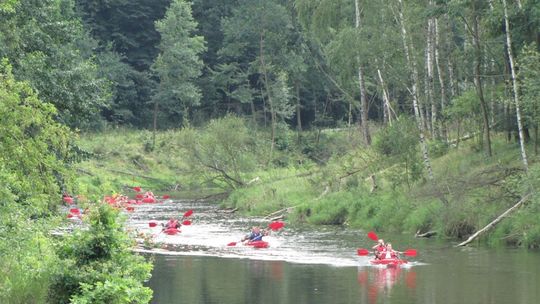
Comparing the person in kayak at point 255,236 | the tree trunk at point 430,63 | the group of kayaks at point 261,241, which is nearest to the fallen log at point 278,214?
the group of kayaks at point 261,241

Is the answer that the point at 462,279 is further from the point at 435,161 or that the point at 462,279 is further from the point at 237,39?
the point at 237,39

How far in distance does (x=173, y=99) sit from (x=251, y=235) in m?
44.5

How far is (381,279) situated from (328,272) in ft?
5.32

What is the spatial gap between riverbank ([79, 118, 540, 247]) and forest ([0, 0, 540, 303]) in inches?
3.4

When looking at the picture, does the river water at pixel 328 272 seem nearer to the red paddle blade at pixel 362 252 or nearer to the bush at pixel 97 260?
the red paddle blade at pixel 362 252

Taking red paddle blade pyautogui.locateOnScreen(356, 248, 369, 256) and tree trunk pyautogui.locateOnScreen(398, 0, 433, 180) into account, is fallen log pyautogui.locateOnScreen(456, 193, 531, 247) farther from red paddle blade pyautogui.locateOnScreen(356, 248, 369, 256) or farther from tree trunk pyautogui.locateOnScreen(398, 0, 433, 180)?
tree trunk pyautogui.locateOnScreen(398, 0, 433, 180)

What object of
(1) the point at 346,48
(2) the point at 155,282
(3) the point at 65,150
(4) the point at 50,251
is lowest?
(2) the point at 155,282

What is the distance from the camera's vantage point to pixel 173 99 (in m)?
76.4

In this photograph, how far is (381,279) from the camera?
25.6 meters

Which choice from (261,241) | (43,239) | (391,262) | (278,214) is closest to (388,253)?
(391,262)

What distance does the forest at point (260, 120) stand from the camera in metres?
18.8

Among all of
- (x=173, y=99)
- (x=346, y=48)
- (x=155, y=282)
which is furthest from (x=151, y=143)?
(x=155, y=282)

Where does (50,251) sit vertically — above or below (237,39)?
below

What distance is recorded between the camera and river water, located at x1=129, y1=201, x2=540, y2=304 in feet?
72.9
